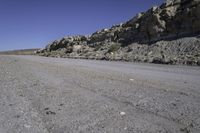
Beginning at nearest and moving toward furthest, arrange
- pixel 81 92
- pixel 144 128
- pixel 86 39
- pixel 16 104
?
pixel 144 128 < pixel 16 104 < pixel 81 92 < pixel 86 39

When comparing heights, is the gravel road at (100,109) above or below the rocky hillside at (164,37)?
below

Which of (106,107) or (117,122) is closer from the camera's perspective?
(117,122)

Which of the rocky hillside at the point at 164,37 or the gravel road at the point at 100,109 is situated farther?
the rocky hillside at the point at 164,37

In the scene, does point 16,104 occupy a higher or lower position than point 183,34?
lower

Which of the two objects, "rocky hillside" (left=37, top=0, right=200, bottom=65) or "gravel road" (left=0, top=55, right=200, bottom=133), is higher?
"rocky hillside" (left=37, top=0, right=200, bottom=65)

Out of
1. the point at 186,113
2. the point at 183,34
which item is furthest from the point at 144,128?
the point at 183,34

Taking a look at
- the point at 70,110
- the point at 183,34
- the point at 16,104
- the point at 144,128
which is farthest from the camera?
the point at 183,34

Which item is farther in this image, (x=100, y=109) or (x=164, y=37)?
(x=164, y=37)

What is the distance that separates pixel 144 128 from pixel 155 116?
92cm

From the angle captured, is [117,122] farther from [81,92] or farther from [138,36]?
[138,36]

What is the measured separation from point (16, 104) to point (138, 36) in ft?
133

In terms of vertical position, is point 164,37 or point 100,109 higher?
point 164,37

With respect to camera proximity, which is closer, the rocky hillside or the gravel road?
the gravel road

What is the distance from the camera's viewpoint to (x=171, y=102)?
8.05 m
